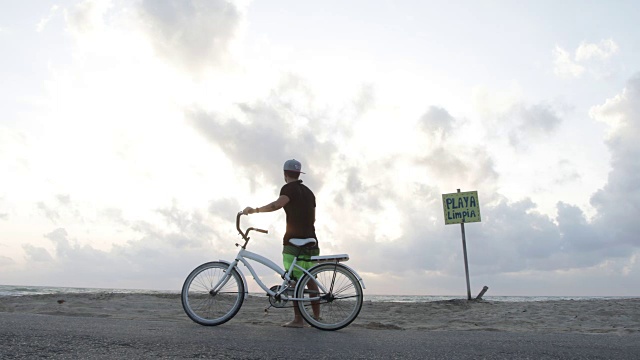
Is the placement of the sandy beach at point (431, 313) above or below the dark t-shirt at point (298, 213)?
below

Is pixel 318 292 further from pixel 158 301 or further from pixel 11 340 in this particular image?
pixel 158 301

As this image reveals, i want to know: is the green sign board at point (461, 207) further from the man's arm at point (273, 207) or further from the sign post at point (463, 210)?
the man's arm at point (273, 207)

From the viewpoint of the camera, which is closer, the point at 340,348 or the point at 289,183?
the point at 340,348

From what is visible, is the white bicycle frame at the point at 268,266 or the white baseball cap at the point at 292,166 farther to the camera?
the white baseball cap at the point at 292,166

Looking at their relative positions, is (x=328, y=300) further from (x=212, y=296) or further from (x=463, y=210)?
(x=463, y=210)

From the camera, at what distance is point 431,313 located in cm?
1202

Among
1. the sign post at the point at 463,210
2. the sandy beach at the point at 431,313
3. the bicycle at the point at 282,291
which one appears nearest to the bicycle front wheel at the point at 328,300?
the bicycle at the point at 282,291

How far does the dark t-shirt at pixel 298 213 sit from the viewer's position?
6.91 meters

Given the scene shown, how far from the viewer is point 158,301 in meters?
13.6

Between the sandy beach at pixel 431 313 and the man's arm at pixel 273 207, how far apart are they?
2805mm

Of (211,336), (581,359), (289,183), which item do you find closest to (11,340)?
(211,336)

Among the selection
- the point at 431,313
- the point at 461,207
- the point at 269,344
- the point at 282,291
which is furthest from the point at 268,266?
the point at 461,207

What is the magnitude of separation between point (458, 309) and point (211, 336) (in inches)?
373

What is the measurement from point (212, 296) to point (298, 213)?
5.33 feet
